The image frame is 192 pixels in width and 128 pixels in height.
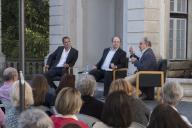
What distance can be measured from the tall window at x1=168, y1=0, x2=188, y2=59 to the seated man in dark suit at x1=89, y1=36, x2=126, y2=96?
3761mm

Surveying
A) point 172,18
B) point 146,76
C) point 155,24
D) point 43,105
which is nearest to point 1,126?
point 43,105

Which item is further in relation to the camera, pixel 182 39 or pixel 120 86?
pixel 182 39

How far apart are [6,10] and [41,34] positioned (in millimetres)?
2207

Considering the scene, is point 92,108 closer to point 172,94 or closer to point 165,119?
point 172,94

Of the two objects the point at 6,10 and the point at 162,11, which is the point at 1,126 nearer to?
the point at 162,11

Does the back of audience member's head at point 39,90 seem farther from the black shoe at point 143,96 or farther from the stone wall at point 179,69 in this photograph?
the stone wall at point 179,69

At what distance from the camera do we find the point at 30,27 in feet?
101

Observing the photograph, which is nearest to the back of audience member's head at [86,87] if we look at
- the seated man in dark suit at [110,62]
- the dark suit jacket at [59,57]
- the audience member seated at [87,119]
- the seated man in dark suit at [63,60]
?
the audience member seated at [87,119]

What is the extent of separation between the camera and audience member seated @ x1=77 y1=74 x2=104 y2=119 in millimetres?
7133

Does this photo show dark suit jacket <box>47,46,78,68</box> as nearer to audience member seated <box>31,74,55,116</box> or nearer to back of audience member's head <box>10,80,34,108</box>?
audience member seated <box>31,74,55,116</box>

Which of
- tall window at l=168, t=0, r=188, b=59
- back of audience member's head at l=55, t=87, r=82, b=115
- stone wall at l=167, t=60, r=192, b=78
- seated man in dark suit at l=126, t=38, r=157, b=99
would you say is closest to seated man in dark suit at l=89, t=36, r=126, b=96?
seated man in dark suit at l=126, t=38, r=157, b=99

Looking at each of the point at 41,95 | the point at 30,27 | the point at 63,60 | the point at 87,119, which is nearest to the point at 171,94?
the point at 87,119

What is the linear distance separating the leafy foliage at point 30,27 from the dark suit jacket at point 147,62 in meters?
14.9

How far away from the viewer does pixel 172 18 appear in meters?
17.7
